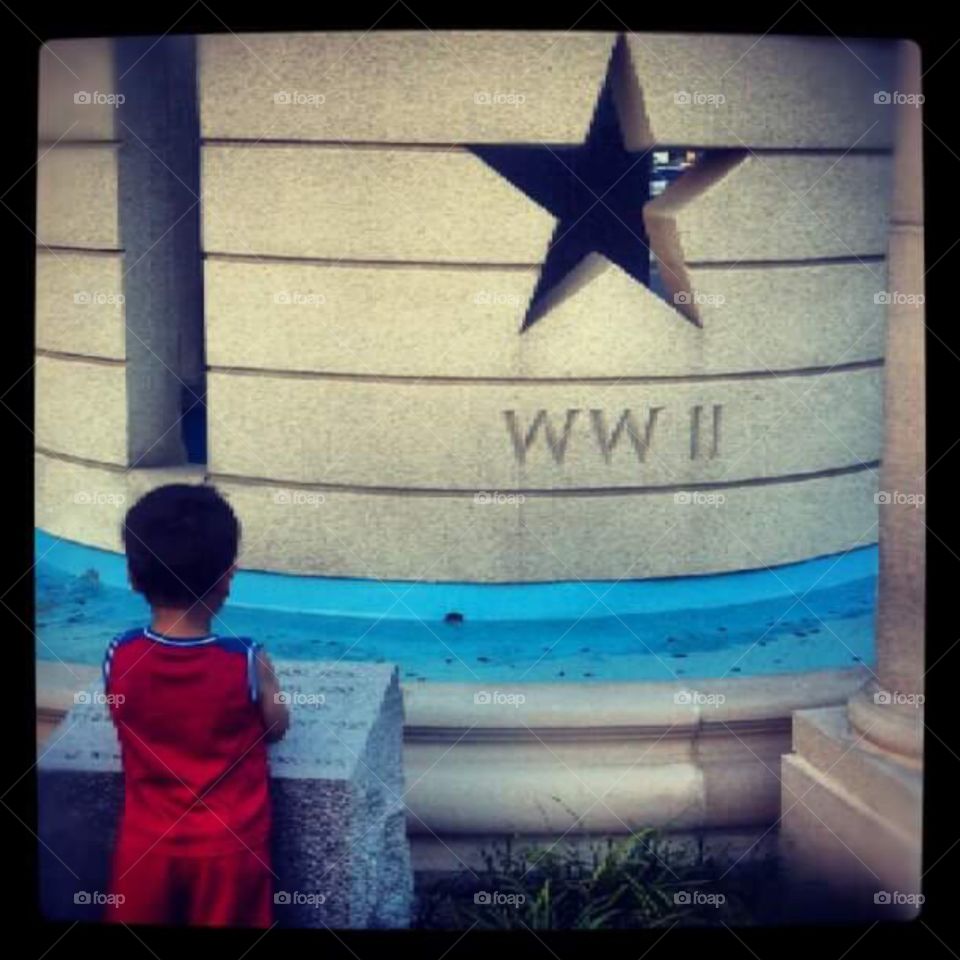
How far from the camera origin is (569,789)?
593 centimetres

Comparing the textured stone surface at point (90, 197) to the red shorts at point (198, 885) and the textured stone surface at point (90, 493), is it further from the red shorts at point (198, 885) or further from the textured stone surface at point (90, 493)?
the red shorts at point (198, 885)

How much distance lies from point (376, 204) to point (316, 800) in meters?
3.08

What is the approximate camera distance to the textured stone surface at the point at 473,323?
7.22 metres

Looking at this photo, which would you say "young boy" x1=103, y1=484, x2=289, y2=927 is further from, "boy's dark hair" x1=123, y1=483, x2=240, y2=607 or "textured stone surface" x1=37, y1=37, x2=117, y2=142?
"textured stone surface" x1=37, y1=37, x2=117, y2=142

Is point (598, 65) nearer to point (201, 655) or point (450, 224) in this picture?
point (450, 224)

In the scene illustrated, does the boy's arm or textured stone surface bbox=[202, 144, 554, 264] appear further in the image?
textured stone surface bbox=[202, 144, 554, 264]

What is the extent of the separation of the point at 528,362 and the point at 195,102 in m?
2.08

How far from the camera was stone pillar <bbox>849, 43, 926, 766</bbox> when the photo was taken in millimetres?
5680

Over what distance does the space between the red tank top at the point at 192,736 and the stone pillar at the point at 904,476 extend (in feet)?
7.81

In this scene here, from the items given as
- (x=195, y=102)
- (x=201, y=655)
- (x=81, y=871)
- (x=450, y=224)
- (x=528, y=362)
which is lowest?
(x=81, y=871)

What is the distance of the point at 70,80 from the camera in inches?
240

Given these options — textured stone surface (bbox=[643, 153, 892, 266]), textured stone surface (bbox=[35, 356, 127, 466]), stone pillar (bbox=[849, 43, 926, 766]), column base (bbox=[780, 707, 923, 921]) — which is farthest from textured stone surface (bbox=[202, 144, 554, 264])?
column base (bbox=[780, 707, 923, 921])

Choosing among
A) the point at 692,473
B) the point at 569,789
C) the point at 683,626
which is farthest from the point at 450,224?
the point at 569,789

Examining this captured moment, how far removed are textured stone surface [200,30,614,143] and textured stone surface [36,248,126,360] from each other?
102cm
